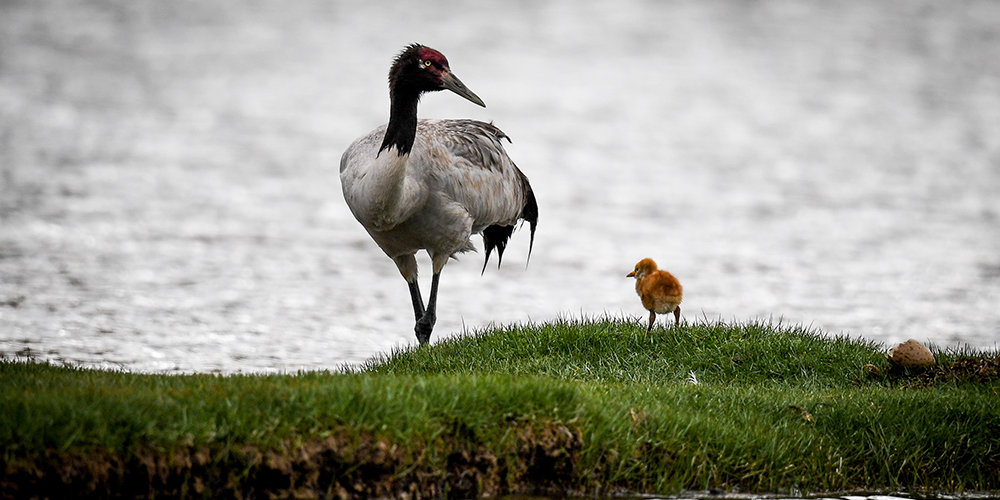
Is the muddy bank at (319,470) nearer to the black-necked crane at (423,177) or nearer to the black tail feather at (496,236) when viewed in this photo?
the black-necked crane at (423,177)

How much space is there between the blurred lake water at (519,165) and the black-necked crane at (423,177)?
34.6 inches

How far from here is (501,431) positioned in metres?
5.59

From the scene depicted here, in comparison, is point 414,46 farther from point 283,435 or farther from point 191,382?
point 283,435

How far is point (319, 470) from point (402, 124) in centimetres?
377

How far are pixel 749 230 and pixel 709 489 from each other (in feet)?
51.8

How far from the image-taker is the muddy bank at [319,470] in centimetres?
479

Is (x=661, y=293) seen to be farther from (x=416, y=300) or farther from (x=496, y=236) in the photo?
(x=496, y=236)

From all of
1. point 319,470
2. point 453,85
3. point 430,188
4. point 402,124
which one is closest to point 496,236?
point 430,188

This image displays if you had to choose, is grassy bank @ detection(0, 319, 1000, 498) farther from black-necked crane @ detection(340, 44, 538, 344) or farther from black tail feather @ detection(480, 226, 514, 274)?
black tail feather @ detection(480, 226, 514, 274)

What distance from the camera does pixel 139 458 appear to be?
193 inches

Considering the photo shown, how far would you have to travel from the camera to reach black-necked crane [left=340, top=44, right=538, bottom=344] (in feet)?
27.6

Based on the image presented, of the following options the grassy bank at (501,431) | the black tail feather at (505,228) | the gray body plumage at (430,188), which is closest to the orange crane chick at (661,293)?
the grassy bank at (501,431)

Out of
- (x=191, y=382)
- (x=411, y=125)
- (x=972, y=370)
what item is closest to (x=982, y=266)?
(x=972, y=370)

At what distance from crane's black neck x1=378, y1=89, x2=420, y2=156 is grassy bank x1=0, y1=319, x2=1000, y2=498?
5.98 ft
